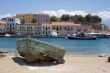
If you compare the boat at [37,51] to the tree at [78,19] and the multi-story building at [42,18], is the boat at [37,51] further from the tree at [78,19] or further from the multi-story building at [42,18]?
the tree at [78,19]

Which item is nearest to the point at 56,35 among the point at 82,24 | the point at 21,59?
the point at 82,24

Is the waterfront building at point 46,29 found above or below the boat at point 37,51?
below

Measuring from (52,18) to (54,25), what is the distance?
60.1 ft

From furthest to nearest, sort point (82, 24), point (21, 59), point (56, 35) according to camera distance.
→ 1. point (82, 24)
2. point (56, 35)
3. point (21, 59)

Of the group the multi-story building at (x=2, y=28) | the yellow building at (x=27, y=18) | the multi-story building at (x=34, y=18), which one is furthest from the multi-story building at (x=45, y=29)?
the yellow building at (x=27, y=18)

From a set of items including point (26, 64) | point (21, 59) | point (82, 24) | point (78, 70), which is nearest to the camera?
point (78, 70)

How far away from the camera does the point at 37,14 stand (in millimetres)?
155500

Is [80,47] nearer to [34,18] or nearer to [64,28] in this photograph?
[64,28]

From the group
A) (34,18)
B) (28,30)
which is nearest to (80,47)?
(28,30)

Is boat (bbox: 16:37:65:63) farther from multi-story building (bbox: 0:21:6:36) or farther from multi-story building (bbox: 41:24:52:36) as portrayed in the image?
multi-story building (bbox: 0:21:6:36)

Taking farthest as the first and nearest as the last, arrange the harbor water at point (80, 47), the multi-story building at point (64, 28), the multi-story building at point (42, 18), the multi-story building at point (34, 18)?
1. the multi-story building at point (34, 18)
2. the multi-story building at point (42, 18)
3. the multi-story building at point (64, 28)
4. the harbor water at point (80, 47)

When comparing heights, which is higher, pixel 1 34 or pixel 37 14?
pixel 37 14

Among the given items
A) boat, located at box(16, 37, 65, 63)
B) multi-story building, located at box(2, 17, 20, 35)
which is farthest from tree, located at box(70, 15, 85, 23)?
boat, located at box(16, 37, 65, 63)

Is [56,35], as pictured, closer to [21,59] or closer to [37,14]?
[37,14]
